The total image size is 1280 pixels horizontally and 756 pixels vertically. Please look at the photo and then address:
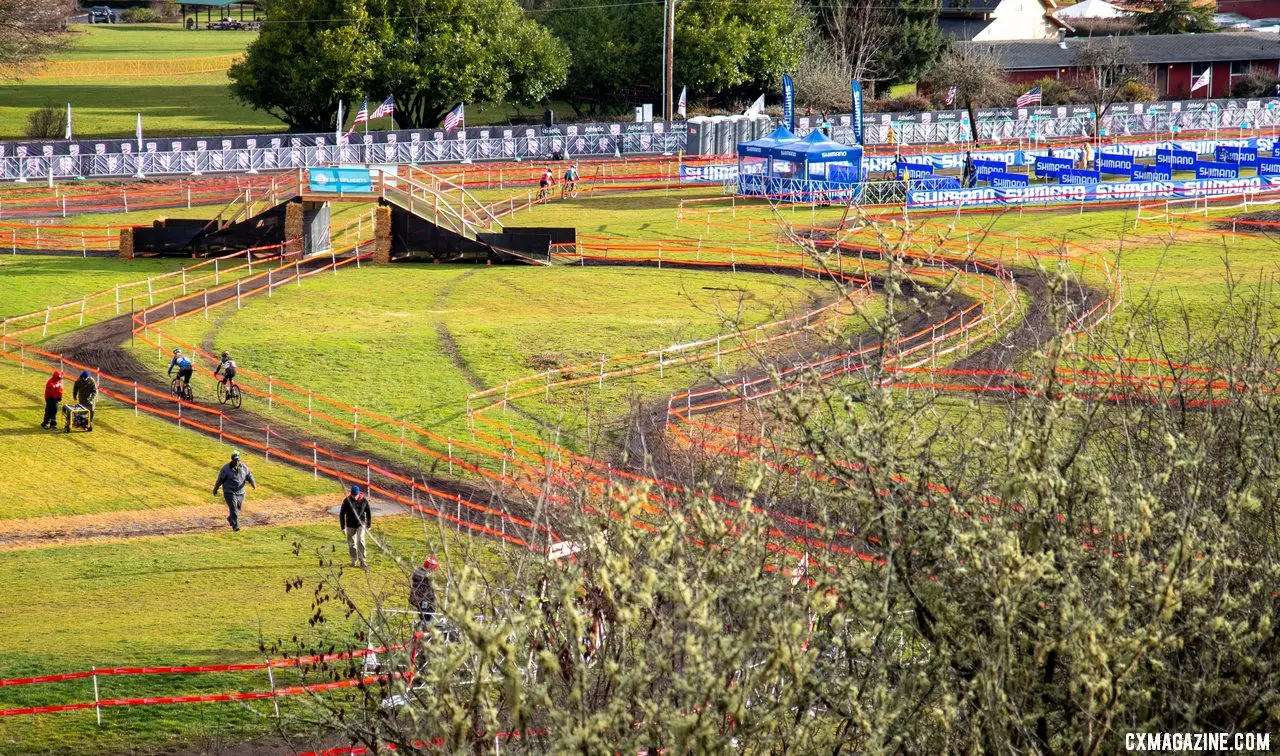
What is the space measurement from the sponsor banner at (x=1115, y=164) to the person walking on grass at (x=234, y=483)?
47.7 metres

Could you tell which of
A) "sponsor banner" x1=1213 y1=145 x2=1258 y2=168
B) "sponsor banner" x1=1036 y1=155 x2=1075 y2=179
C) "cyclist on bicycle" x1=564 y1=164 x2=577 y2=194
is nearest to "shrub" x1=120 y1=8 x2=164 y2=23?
"cyclist on bicycle" x1=564 y1=164 x2=577 y2=194

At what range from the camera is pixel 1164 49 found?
10562cm

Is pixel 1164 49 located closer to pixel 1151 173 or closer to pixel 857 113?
pixel 857 113

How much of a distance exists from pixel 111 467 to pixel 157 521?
3.22 m

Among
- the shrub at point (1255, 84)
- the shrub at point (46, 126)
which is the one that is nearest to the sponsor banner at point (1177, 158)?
the shrub at point (1255, 84)

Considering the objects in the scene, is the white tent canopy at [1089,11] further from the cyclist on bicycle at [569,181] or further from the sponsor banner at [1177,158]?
the cyclist on bicycle at [569,181]

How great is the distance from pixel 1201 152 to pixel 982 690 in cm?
7184

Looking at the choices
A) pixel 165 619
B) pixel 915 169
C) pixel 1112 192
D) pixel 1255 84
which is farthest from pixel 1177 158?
pixel 165 619

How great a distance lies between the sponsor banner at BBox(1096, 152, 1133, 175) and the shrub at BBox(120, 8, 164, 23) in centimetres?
11973

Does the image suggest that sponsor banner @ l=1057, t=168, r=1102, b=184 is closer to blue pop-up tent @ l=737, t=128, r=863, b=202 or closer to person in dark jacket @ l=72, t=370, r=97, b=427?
blue pop-up tent @ l=737, t=128, r=863, b=202

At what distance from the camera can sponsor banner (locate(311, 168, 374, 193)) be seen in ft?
150

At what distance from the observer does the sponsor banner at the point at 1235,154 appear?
2611 inches

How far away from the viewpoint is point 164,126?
84.9m

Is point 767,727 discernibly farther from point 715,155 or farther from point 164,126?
point 164,126
